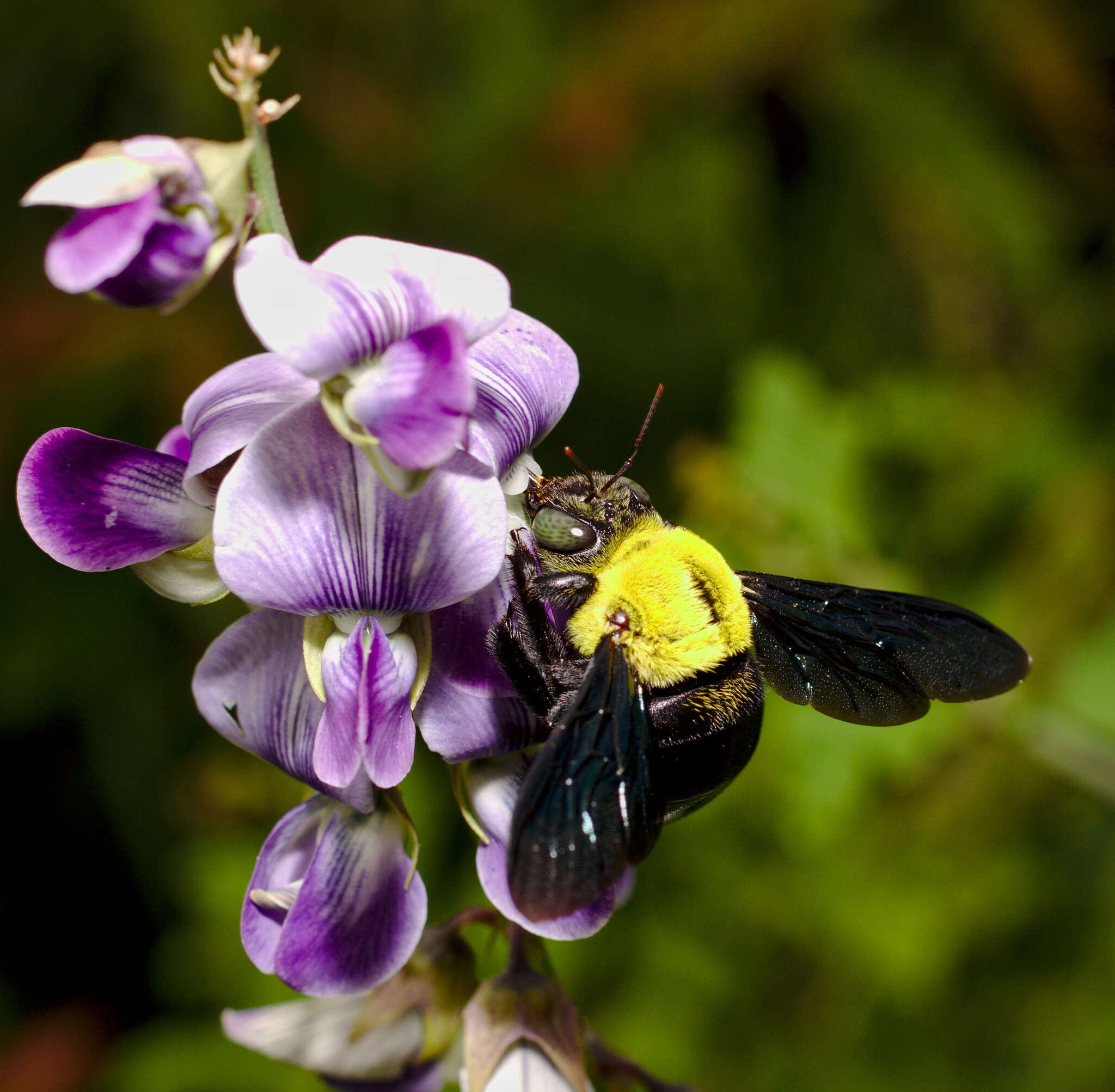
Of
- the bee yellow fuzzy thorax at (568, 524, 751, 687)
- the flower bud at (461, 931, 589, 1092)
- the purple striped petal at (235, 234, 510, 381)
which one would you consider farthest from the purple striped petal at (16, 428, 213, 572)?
the flower bud at (461, 931, 589, 1092)

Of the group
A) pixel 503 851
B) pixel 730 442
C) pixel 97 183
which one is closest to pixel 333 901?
pixel 503 851

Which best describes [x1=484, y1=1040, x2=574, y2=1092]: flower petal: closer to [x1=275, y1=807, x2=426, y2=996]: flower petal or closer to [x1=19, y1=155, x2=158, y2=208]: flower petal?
[x1=275, y1=807, x2=426, y2=996]: flower petal

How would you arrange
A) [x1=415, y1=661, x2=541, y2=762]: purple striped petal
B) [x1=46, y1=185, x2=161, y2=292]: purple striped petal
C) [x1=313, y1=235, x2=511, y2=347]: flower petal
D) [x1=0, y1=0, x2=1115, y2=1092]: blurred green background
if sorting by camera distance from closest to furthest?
[x1=46, y1=185, x2=161, y2=292]: purple striped petal, [x1=313, y1=235, x2=511, y2=347]: flower petal, [x1=415, y1=661, x2=541, y2=762]: purple striped petal, [x1=0, y1=0, x2=1115, y2=1092]: blurred green background

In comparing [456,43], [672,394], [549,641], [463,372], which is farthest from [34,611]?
[463,372]

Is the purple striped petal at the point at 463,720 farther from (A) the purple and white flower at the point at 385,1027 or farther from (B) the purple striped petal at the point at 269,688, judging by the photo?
(A) the purple and white flower at the point at 385,1027

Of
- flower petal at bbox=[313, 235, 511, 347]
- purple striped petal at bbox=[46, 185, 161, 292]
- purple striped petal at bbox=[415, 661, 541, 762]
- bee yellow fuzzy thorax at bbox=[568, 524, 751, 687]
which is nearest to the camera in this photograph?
purple striped petal at bbox=[46, 185, 161, 292]

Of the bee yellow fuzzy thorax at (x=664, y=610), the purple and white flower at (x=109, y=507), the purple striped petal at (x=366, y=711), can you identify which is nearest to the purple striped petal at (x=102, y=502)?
the purple and white flower at (x=109, y=507)

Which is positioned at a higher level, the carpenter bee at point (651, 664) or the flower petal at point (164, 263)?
the flower petal at point (164, 263)
